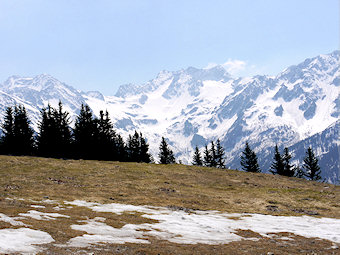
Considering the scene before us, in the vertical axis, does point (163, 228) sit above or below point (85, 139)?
below

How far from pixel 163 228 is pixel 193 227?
273 cm

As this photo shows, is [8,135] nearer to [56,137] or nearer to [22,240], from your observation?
[56,137]

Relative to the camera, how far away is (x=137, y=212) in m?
27.1

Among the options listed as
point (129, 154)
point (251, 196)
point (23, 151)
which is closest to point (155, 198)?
point (251, 196)

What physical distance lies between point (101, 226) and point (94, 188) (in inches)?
816

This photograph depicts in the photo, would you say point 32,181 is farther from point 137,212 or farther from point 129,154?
point 129,154

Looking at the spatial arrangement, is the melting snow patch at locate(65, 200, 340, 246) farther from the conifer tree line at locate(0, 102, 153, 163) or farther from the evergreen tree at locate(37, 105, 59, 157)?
the conifer tree line at locate(0, 102, 153, 163)

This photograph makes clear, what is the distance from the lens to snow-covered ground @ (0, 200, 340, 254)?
14805 millimetres

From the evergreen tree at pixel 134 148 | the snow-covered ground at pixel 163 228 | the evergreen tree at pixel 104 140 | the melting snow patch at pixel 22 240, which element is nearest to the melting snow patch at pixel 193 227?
the snow-covered ground at pixel 163 228

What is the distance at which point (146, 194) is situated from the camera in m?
39.2

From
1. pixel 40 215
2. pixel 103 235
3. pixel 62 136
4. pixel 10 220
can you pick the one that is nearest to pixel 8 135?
pixel 62 136

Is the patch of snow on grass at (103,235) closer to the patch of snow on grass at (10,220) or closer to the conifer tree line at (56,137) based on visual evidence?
the patch of snow on grass at (10,220)

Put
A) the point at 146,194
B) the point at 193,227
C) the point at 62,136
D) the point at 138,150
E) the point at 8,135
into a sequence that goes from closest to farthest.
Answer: the point at 193,227
the point at 146,194
the point at 8,135
the point at 62,136
the point at 138,150

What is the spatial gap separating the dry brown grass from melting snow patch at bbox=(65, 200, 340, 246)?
118 cm
